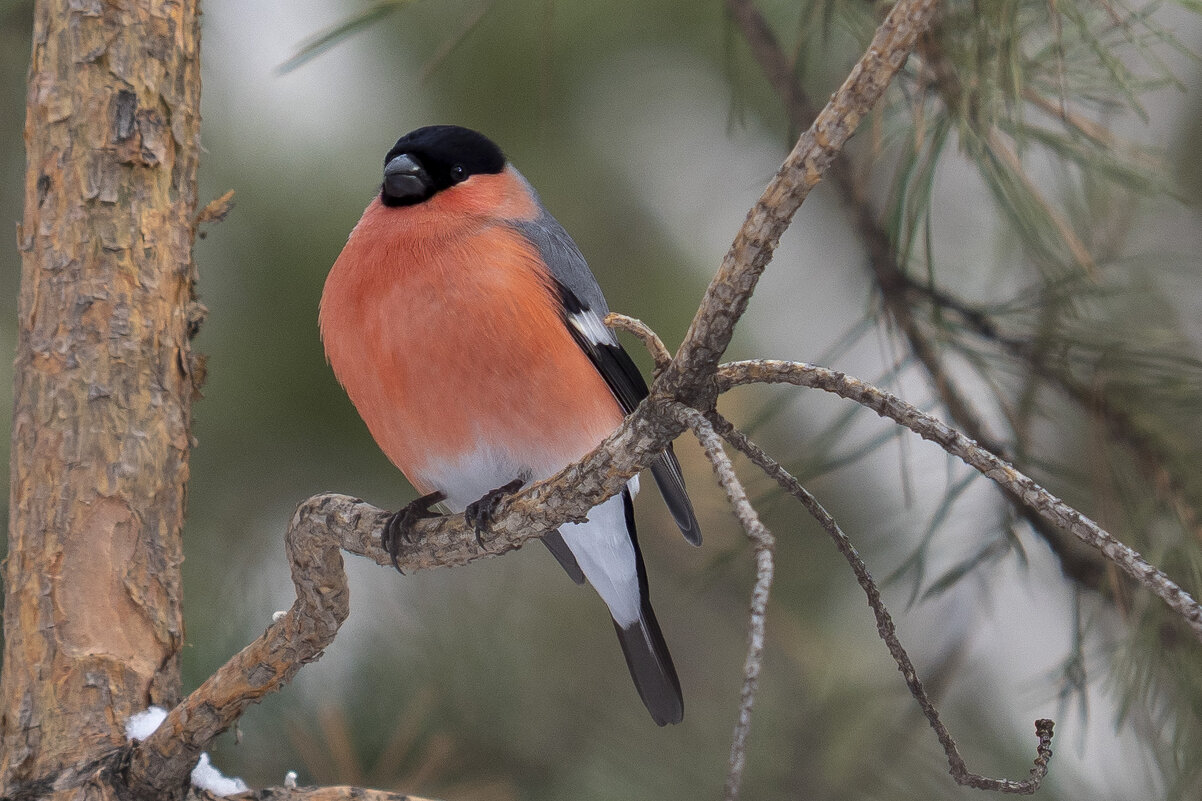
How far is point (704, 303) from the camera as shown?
35.7 inches

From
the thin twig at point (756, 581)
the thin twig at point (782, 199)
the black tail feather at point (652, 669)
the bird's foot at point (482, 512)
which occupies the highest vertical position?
the thin twig at point (782, 199)

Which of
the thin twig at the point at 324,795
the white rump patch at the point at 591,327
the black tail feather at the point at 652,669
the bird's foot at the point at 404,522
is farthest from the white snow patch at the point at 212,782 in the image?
the white rump patch at the point at 591,327

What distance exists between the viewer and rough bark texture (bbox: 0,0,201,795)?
1.38 meters

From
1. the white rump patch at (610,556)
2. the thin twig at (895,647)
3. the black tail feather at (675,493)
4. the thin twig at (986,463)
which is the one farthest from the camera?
the white rump patch at (610,556)

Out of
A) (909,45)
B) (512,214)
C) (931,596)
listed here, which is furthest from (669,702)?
(909,45)

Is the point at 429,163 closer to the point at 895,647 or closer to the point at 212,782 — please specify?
the point at 212,782

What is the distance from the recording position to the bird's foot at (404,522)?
4.90 ft

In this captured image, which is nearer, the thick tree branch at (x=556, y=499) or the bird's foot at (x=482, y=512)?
the thick tree branch at (x=556, y=499)

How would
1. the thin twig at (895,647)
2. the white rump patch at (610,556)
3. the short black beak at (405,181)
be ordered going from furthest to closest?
1. the white rump patch at (610,556)
2. the short black beak at (405,181)
3. the thin twig at (895,647)

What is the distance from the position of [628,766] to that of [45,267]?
1303 mm

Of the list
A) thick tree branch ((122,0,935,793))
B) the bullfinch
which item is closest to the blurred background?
the bullfinch

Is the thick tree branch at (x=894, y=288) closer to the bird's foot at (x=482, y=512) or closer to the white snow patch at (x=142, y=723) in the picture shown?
the bird's foot at (x=482, y=512)

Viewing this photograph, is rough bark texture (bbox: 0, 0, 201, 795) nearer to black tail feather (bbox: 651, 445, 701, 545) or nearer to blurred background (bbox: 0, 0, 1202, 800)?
blurred background (bbox: 0, 0, 1202, 800)

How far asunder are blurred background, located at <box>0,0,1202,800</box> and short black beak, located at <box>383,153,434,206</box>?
0.73ft
